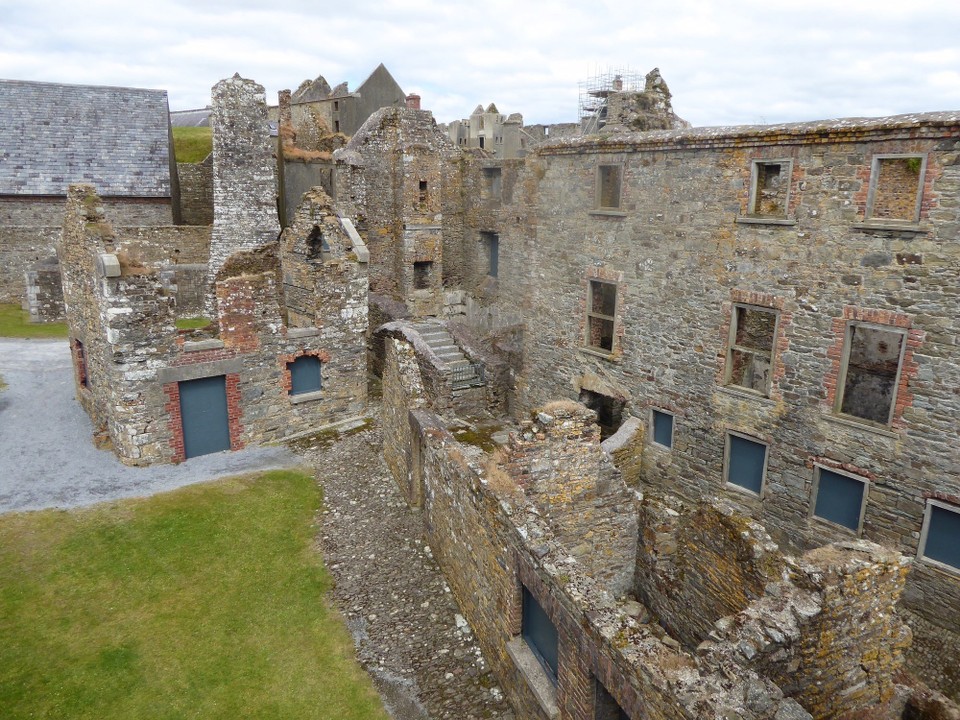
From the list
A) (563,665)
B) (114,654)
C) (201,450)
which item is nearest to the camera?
(563,665)

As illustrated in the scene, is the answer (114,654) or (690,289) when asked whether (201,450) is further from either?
(690,289)

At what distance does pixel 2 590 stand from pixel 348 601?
501 centimetres

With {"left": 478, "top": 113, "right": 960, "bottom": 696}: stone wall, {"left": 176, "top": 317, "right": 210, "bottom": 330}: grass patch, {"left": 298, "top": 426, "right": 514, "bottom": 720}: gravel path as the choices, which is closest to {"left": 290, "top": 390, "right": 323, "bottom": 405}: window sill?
{"left": 298, "top": 426, "right": 514, "bottom": 720}: gravel path

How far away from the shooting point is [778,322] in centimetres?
1140

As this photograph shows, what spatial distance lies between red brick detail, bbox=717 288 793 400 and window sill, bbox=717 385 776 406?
0.13 meters

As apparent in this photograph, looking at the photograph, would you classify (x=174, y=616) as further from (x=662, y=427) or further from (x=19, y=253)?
(x=19, y=253)

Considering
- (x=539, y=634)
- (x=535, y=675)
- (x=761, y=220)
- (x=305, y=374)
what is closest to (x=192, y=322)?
(x=305, y=374)

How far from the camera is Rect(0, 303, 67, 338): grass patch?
2277 cm

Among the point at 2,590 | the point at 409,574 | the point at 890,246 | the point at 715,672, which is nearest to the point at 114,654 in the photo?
the point at 2,590

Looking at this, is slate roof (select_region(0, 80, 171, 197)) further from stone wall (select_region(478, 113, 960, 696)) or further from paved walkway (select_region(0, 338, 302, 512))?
stone wall (select_region(478, 113, 960, 696))

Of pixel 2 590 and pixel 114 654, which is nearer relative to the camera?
pixel 114 654

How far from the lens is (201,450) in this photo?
14.1 metres

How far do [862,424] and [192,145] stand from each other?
33834 millimetres

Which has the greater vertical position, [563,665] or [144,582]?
[563,665]
